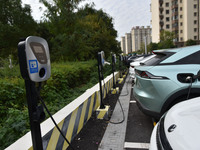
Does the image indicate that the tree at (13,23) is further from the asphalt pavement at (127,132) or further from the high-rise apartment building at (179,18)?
the high-rise apartment building at (179,18)

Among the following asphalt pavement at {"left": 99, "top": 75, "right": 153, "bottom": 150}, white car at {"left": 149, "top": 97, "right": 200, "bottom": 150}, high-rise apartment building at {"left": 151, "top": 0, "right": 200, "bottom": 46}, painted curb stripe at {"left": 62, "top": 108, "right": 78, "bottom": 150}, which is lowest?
asphalt pavement at {"left": 99, "top": 75, "right": 153, "bottom": 150}

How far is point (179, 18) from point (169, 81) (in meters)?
55.8

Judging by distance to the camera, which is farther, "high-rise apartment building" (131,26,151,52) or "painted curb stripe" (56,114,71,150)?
"high-rise apartment building" (131,26,151,52)

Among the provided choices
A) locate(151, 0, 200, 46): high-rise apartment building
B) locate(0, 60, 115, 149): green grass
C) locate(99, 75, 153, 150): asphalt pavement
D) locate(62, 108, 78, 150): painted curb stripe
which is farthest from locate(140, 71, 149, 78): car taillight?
locate(151, 0, 200, 46): high-rise apartment building

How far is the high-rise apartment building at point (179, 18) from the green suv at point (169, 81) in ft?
155

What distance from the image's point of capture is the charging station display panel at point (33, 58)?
4.38ft

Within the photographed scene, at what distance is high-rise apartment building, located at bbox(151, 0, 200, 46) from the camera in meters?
45.4

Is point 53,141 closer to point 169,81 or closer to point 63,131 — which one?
point 63,131

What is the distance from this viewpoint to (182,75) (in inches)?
105

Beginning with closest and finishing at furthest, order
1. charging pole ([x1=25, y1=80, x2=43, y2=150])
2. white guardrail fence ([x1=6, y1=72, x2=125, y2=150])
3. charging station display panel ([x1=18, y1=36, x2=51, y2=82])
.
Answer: charging station display panel ([x1=18, y1=36, x2=51, y2=82]), charging pole ([x1=25, y1=80, x2=43, y2=150]), white guardrail fence ([x1=6, y1=72, x2=125, y2=150])

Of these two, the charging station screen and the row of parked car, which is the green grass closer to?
the charging station screen

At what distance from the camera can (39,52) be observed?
149 cm

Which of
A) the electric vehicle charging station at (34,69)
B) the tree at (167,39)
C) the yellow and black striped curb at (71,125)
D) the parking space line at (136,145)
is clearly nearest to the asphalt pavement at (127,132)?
the parking space line at (136,145)

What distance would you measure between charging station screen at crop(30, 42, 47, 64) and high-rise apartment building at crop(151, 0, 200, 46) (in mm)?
49276
